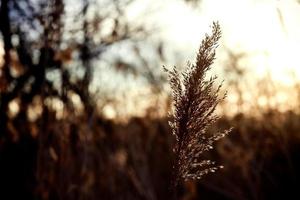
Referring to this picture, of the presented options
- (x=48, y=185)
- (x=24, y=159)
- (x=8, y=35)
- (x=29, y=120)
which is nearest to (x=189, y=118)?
(x=8, y=35)

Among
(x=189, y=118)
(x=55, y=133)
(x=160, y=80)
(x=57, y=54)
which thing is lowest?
(x=189, y=118)

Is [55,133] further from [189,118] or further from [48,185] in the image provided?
[189,118]

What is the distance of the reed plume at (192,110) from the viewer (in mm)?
864

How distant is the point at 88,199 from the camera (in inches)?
113

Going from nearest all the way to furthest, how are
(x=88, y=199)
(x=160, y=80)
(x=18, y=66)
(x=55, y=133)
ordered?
(x=55, y=133), (x=18, y=66), (x=88, y=199), (x=160, y=80)

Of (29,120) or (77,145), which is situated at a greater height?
(29,120)

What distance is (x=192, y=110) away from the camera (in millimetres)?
891

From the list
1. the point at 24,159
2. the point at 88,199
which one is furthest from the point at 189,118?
the point at 24,159

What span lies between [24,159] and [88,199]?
116 centimetres

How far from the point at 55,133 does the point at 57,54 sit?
35cm

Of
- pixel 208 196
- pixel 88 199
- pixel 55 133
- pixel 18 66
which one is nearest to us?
pixel 55 133

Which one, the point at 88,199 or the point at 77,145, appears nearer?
the point at 77,145

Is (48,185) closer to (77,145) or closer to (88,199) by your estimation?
(77,145)

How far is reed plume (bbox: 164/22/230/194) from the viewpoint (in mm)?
864
